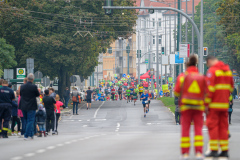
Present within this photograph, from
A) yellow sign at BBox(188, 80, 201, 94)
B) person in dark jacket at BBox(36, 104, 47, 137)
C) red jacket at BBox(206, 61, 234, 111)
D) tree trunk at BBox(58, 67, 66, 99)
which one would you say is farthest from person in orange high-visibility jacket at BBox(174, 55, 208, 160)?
tree trunk at BBox(58, 67, 66, 99)

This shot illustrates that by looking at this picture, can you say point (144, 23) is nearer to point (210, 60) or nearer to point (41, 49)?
point (41, 49)

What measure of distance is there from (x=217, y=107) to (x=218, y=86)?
1.17ft

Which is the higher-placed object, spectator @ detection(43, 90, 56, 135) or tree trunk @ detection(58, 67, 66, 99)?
tree trunk @ detection(58, 67, 66, 99)

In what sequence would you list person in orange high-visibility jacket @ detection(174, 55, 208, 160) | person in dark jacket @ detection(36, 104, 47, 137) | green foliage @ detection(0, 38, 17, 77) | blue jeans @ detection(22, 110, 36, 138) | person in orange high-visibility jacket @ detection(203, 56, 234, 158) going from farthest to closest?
1. green foliage @ detection(0, 38, 17, 77)
2. person in dark jacket @ detection(36, 104, 47, 137)
3. blue jeans @ detection(22, 110, 36, 138)
4. person in orange high-visibility jacket @ detection(203, 56, 234, 158)
5. person in orange high-visibility jacket @ detection(174, 55, 208, 160)

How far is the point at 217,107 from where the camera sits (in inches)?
436

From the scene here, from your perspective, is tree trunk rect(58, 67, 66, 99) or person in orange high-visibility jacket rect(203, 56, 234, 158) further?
tree trunk rect(58, 67, 66, 99)

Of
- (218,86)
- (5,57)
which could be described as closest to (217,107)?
(218,86)

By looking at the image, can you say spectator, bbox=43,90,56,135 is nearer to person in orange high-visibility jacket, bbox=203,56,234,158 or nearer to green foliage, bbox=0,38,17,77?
person in orange high-visibility jacket, bbox=203,56,234,158

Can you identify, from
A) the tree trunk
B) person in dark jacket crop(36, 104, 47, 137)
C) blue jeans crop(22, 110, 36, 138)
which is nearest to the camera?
blue jeans crop(22, 110, 36, 138)

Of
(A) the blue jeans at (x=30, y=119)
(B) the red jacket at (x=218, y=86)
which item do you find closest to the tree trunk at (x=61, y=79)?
(A) the blue jeans at (x=30, y=119)

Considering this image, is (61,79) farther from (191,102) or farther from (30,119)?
(191,102)

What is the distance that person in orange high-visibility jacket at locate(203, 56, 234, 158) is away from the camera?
11.0 metres

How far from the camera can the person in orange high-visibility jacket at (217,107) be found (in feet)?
36.2

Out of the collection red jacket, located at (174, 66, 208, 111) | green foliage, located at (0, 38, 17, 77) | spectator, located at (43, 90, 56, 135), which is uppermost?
green foliage, located at (0, 38, 17, 77)
